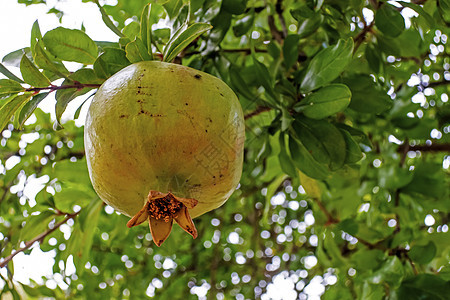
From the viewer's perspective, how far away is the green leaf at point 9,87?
0.66 m

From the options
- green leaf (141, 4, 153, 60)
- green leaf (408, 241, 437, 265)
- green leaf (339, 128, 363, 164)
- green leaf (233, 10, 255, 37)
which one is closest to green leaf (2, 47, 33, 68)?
green leaf (141, 4, 153, 60)

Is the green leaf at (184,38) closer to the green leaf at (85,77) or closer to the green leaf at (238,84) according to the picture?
the green leaf at (85,77)

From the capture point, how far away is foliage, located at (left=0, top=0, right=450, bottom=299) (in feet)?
2.35

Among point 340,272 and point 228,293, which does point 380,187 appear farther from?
point 228,293

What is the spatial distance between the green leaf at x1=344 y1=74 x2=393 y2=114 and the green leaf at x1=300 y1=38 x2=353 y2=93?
0.41 feet

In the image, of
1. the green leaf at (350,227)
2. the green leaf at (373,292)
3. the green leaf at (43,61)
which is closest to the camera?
the green leaf at (43,61)

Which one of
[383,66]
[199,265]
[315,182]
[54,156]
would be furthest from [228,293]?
[383,66]

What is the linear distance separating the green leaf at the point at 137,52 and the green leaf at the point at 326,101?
31 cm

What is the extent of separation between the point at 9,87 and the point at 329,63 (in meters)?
0.52

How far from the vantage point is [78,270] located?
102 cm

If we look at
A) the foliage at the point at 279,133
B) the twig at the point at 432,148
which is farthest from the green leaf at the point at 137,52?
the twig at the point at 432,148

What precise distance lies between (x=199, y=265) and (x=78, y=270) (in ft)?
3.24

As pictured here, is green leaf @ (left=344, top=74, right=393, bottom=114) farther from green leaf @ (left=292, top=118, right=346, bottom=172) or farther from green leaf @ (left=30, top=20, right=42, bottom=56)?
green leaf @ (left=30, top=20, right=42, bottom=56)

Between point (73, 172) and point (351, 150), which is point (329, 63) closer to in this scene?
point (351, 150)
